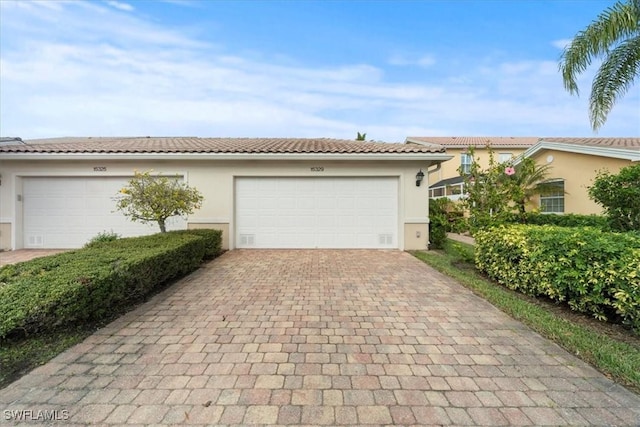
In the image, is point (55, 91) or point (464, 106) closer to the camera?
point (55, 91)

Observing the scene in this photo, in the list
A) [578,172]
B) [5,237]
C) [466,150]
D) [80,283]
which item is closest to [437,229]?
[578,172]

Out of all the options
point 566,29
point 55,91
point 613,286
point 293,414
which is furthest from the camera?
point 55,91

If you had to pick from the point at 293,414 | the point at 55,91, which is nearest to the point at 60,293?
the point at 293,414

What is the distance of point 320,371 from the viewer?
251 cm

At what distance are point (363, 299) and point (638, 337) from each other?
3.16 metres

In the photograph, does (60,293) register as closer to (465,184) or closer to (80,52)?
(465,184)

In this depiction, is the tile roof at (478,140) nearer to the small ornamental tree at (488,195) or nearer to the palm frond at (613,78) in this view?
the palm frond at (613,78)

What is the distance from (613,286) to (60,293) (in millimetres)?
6348

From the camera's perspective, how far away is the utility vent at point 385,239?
8930 millimetres

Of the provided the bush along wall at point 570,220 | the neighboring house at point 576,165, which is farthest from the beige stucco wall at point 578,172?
the bush along wall at point 570,220

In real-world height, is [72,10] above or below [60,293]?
above

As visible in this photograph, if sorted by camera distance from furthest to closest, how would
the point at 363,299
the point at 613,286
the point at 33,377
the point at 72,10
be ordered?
the point at 72,10 → the point at 363,299 → the point at 613,286 → the point at 33,377

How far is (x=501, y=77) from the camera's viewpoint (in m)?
11.3

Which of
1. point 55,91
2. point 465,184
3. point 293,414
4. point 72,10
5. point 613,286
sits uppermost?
point 72,10
